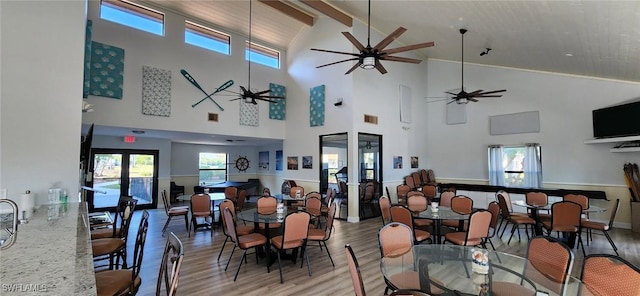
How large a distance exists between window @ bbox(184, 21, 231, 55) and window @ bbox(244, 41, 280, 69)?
2.13ft

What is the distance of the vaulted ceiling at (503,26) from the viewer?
4.03m

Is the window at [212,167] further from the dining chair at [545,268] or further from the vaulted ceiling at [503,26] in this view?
the dining chair at [545,268]

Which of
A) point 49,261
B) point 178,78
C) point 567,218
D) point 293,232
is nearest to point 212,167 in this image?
point 178,78

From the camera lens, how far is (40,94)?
330cm

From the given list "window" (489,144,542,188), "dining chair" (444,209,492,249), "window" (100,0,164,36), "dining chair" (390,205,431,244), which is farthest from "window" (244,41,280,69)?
"window" (489,144,542,188)

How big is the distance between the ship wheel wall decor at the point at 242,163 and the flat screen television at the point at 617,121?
1252 cm

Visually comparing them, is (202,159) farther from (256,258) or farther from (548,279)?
(548,279)

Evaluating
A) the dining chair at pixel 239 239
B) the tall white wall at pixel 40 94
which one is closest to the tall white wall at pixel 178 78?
the tall white wall at pixel 40 94

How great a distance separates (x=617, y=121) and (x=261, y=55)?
382 inches

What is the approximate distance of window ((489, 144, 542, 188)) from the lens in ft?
26.5

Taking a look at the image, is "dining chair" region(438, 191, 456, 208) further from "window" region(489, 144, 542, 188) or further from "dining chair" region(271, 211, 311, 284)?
"window" region(489, 144, 542, 188)

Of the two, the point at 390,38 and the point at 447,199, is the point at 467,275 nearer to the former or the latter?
the point at 390,38

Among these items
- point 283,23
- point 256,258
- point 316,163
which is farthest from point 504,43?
point 256,258

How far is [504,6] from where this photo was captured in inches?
178
